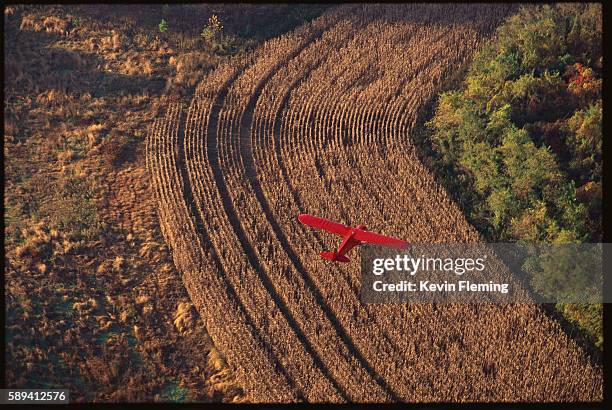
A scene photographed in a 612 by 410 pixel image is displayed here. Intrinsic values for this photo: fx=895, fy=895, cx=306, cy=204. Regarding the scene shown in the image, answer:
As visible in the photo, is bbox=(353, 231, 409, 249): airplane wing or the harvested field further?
bbox=(353, 231, 409, 249): airplane wing

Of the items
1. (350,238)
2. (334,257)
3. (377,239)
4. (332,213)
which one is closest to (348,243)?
(350,238)

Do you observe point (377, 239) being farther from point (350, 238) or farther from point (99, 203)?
point (99, 203)

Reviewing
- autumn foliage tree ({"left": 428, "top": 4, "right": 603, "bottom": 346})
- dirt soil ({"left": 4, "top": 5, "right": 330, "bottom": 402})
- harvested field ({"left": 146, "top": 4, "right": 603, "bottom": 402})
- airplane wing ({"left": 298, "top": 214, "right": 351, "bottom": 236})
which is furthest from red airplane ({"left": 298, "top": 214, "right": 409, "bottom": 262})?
dirt soil ({"left": 4, "top": 5, "right": 330, "bottom": 402})

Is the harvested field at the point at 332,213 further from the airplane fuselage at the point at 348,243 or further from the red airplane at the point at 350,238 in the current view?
the airplane fuselage at the point at 348,243

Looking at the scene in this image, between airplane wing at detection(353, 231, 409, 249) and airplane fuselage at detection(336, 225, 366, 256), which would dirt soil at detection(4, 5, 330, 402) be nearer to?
airplane fuselage at detection(336, 225, 366, 256)

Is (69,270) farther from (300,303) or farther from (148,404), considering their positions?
(300,303)

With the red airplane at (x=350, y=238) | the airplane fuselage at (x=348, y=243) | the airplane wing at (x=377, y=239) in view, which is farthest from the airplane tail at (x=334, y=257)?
the airplane wing at (x=377, y=239)
